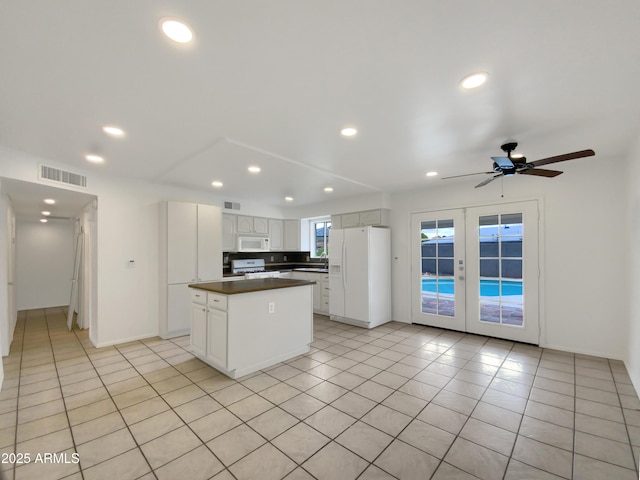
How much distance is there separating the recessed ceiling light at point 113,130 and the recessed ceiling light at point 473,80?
288cm

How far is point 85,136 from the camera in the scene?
9.53ft

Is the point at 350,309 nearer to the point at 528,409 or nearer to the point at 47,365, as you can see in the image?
the point at 528,409

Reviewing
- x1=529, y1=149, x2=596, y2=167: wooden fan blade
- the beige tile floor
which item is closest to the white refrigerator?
the beige tile floor

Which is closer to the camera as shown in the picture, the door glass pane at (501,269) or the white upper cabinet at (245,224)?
the door glass pane at (501,269)

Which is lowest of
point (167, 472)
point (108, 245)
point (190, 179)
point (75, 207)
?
point (167, 472)

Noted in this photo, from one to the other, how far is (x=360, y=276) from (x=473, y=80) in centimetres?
367

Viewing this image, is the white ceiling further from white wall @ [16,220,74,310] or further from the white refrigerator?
white wall @ [16,220,74,310]

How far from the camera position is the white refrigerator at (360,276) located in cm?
518

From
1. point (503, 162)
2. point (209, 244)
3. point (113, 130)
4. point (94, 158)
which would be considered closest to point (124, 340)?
point (209, 244)

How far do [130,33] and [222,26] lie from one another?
503mm

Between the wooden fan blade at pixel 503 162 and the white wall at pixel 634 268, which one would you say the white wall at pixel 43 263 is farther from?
the white wall at pixel 634 268

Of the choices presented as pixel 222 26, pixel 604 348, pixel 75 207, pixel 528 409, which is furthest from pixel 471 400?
pixel 75 207

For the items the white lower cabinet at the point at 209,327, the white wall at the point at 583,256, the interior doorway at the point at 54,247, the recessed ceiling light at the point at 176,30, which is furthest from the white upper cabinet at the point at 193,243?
the white wall at the point at 583,256

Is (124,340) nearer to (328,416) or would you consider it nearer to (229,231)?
(229,231)
